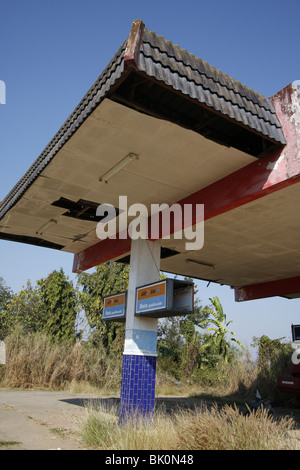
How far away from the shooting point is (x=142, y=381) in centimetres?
810

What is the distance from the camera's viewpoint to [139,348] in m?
8.38

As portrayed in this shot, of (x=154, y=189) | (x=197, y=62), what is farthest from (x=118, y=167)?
(x=197, y=62)

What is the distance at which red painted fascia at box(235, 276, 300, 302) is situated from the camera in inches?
534

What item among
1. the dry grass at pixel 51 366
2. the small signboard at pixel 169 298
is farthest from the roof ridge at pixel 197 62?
the dry grass at pixel 51 366

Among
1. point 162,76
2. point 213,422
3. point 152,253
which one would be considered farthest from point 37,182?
point 213,422

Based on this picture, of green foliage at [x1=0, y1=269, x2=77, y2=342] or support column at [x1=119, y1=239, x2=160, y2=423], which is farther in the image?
green foliage at [x1=0, y1=269, x2=77, y2=342]

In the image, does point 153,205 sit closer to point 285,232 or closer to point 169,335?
point 285,232

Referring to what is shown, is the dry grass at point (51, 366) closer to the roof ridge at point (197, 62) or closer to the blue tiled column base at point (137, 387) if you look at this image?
the blue tiled column base at point (137, 387)

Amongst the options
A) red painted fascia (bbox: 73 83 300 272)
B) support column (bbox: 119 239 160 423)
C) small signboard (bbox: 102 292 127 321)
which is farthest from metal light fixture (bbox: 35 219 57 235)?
red painted fascia (bbox: 73 83 300 272)

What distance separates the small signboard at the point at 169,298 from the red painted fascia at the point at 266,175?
4.78 feet

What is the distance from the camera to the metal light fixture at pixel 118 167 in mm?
6730

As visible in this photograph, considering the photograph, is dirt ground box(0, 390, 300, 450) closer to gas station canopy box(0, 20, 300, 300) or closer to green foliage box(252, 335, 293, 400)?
green foliage box(252, 335, 293, 400)

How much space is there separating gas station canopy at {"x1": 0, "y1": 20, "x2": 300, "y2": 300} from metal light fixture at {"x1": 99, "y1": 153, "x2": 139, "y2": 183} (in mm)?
25

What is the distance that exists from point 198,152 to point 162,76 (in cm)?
201
